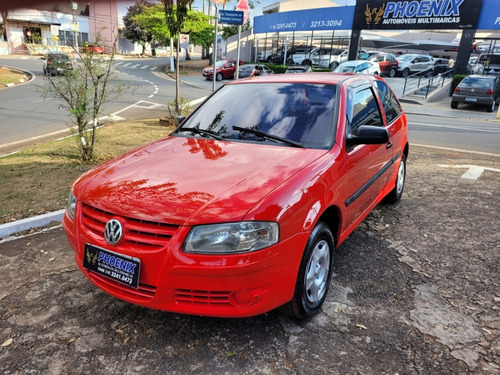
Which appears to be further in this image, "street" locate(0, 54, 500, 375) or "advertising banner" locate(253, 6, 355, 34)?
"advertising banner" locate(253, 6, 355, 34)

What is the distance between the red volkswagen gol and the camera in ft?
7.57

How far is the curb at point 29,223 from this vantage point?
416cm

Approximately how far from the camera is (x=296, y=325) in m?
2.80

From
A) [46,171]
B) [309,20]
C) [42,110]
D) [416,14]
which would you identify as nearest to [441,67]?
[416,14]

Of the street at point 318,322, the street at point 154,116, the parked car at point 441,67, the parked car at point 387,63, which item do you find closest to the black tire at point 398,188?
the street at point 318,322

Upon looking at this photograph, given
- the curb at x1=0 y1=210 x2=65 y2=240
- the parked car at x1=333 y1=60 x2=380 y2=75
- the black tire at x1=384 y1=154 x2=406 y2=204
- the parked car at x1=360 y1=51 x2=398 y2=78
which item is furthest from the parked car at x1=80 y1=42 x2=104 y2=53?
the parked car at x1=360 y1=51 x2=398 y2=78

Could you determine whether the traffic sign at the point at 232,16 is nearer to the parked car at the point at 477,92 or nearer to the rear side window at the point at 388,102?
the rear side window at the point at 388,102

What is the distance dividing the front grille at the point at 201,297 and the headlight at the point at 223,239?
25 centimetres

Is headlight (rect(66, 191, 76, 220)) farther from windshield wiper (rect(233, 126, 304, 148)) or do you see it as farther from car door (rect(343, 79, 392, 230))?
car door (rect(343, 79, 392, 230))

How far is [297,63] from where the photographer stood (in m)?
34.7

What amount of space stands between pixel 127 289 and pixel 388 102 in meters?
3.69

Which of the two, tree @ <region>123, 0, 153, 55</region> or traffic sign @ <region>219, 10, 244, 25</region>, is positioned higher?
traffic sign @ <region>219, 10, 244, 25</region>

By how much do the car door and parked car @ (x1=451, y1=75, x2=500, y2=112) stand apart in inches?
645

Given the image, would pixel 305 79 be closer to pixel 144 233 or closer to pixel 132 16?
pixel 144 233
